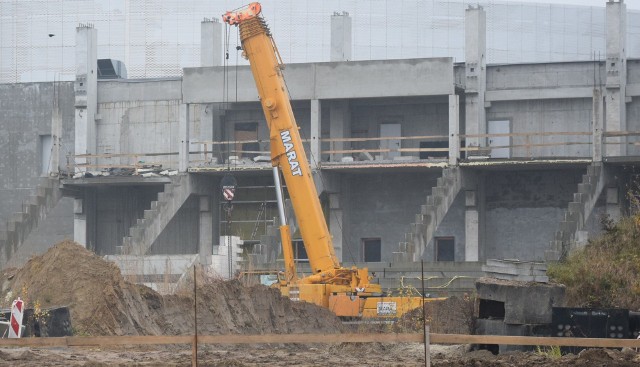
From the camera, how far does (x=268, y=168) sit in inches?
1886

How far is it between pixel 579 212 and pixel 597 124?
3432 millimetres

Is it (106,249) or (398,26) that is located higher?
(398,26)

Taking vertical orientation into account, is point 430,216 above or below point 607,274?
above

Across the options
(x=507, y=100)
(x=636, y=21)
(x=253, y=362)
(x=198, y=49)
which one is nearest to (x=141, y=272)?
(x=507, y=100)

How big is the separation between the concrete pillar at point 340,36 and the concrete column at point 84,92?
9.42 m

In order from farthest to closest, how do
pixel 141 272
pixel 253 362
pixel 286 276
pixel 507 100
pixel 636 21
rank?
1. pixel 636 21
2. pixel 507 100
3. pixel 141 272
4. pixel 286 276
5. pixel 253 362

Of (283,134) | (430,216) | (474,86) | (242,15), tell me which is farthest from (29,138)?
(283,134)

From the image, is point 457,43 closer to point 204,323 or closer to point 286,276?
point 286,276

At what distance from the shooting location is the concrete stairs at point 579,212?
4060 cm

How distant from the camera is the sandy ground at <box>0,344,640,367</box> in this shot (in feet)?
60.6

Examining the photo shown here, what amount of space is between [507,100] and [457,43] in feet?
51.6

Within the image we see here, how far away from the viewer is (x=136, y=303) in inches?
1019

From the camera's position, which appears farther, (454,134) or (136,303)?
(454,134)

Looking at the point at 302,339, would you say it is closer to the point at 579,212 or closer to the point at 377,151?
the point at 579,212
